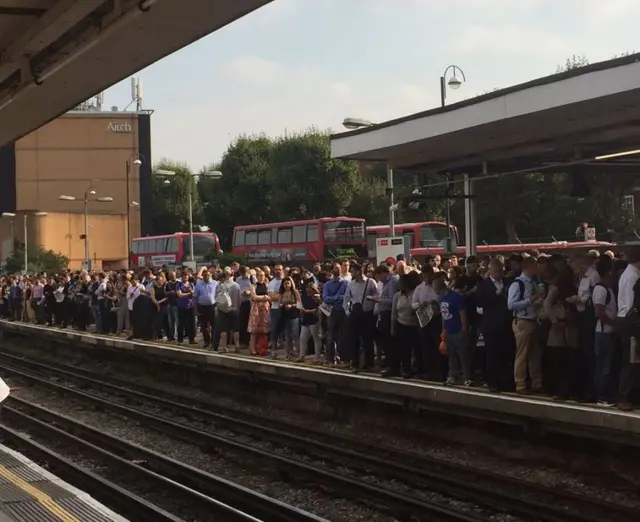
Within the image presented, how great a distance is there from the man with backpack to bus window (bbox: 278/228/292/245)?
28379mm

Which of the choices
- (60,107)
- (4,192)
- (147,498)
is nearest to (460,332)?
(147,498)

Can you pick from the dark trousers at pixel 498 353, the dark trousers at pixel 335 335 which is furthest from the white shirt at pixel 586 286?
the dark trousers at pixel 335 335

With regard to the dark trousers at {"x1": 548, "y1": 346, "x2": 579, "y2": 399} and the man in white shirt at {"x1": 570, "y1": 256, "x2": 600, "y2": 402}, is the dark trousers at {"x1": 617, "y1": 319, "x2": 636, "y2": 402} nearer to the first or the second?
the man in white shirt at {"x1": 570, "y1": 256, "x2": 600, "y2": 402}

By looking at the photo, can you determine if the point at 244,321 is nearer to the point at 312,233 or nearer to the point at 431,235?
the point at 431,235

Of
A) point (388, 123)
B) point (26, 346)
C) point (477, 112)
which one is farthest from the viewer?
point (26, 346)

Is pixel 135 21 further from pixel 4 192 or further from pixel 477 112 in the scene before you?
pixel 4 192

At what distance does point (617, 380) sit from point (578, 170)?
6892mm

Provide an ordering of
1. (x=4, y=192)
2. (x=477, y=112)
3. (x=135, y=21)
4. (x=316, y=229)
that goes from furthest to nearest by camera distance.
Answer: (x=4, y=192) → (x=316, y=229) → (x=477, y=112) → (x=135, y=21)

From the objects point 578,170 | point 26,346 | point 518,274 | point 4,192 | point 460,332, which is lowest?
point 26,346

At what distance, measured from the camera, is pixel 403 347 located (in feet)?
41.5

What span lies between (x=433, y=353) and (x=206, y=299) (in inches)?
276

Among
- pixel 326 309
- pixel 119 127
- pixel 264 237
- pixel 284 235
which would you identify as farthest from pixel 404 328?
pixel 119 127

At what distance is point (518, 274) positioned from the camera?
10969 mm

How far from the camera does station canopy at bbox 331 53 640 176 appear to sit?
37.1 ft
